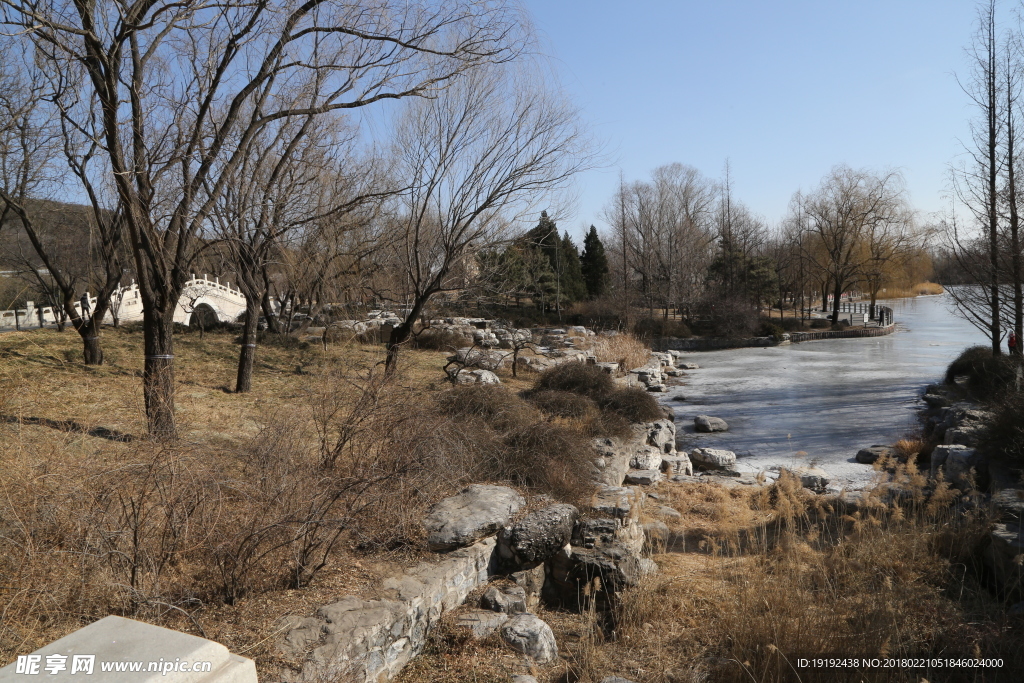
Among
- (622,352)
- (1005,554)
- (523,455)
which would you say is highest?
(622,352)

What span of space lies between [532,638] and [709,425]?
9.43 m

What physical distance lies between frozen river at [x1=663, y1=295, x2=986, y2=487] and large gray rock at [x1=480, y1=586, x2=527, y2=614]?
3292 millimetres

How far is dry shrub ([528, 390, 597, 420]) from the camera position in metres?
10.4

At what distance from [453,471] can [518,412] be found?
2712 millimetres

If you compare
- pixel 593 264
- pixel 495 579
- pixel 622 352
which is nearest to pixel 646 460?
pixel 495 579

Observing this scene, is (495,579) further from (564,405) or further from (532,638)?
(564,405)

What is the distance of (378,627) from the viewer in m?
3.95

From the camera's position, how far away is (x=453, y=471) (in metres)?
6.30

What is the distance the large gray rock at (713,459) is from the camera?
10.3 m

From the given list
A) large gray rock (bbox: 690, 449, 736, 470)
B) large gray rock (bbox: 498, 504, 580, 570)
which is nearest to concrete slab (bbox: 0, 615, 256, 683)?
large gray rock (bbox: 498, 504, 580, 570)

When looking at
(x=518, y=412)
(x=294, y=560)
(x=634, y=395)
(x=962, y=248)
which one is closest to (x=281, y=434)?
(x=294, y=560)

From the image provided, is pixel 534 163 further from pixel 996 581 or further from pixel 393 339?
pixel 996 581

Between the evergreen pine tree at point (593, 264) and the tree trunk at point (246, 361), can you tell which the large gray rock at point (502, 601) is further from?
the evergreen pine tree at point (593, 264)

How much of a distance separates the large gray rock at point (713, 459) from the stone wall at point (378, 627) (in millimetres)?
6151
